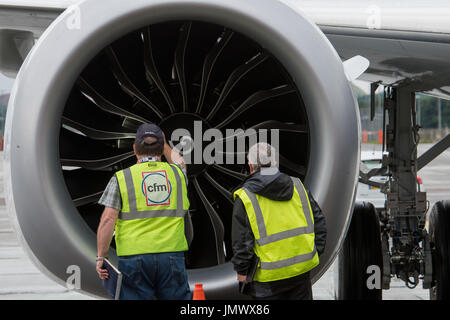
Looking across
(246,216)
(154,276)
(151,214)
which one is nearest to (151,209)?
(151,214)

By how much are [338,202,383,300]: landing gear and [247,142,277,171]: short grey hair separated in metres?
2.48

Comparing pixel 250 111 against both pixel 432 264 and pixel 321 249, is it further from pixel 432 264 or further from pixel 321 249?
pixel 432 264

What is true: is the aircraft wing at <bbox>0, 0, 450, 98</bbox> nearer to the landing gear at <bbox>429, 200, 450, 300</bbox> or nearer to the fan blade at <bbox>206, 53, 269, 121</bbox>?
the fan blade at <bbox>206, 53, 269, 121</bbox>

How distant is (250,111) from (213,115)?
0.37 metres

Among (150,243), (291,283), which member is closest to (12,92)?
(150,243)

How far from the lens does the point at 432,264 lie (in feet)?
16.3

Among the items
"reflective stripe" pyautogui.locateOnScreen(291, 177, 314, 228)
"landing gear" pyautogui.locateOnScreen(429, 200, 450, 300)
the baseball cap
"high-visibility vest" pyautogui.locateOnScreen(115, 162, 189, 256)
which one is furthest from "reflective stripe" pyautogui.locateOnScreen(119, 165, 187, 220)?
"landing gear" pyautogui.locateOnScreen(429, 200, 450, 300)

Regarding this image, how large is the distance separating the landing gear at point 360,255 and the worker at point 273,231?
2287 millimetres

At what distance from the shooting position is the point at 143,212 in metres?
2.87

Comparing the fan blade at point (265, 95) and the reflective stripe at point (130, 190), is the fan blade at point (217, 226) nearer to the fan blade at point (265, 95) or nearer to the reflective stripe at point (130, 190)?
the fan blade at point (265, 95)

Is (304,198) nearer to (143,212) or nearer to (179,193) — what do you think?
(179,193)

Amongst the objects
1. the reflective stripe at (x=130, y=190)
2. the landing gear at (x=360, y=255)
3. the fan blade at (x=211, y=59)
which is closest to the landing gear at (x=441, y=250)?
the landing gear at (x=360, y=255)

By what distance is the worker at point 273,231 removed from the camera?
284 centimetres

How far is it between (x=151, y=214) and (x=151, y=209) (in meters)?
0.02
